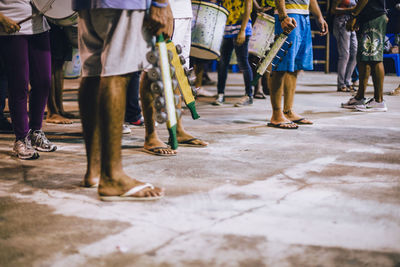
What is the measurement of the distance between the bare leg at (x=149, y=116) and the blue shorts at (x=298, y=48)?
1478mm

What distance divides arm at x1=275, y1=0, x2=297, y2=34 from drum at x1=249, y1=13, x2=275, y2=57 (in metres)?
2.18

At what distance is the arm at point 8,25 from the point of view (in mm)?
2637

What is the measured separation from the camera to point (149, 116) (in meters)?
2.99

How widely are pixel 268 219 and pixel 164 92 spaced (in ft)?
2.24

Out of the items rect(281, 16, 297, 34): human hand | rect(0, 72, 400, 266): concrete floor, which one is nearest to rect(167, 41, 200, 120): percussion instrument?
rect(0, 72, 400, 266): concrete floor

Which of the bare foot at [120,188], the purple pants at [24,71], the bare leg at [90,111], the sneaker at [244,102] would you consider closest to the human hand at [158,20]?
the bare leg at [90,111]

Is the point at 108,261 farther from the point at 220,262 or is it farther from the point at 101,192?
the point at 101,192

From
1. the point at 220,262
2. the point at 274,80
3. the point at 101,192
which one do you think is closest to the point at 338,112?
the point at 274,80

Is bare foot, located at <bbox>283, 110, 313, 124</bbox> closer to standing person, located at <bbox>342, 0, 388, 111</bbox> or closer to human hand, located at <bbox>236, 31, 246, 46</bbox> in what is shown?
standing person, located at <bbox>342, 0, 388, 111</bbox>

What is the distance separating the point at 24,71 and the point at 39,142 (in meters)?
0.49

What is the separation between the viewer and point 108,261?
1392 millimetres

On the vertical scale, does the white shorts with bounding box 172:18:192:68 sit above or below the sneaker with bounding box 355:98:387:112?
above

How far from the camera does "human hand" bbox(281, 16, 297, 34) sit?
12.4ft

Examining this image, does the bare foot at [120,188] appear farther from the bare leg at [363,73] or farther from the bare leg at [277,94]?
the bare leg at [363,73]
